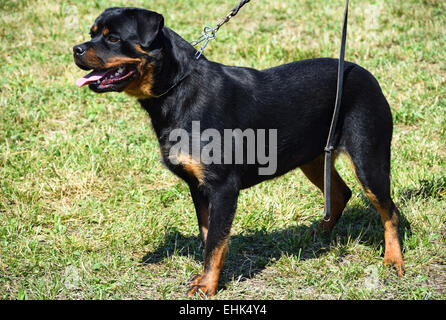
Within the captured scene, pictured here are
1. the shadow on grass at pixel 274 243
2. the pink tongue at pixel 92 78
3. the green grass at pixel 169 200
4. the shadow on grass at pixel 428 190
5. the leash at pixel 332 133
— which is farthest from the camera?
the shadow on grass at pixel 428 190

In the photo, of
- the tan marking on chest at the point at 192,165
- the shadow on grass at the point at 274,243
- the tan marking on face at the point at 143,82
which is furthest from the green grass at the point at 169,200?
the tan marking on face at the point at 143,82

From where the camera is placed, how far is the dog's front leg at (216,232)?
4.03 meters

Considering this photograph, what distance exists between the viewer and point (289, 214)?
534cm

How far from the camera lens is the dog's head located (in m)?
3.90

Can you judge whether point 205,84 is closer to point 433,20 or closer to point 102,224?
point 102,224

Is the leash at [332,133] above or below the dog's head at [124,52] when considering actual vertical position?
below

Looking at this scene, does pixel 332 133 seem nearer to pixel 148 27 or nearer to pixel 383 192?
pixel 383 192

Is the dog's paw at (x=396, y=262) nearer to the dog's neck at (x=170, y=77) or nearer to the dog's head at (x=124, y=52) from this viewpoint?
the dog's neck at (x=170, y=77)

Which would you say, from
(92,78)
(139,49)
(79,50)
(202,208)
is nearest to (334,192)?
(202,208)

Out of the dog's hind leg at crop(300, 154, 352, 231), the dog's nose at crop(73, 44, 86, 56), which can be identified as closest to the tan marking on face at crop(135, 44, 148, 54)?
the dog's nose at crop(73, 44, 86, 56)

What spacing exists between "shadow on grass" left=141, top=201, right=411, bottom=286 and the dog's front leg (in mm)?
440

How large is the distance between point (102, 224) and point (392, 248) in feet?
8.97

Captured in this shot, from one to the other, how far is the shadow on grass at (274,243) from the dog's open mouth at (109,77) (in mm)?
1606

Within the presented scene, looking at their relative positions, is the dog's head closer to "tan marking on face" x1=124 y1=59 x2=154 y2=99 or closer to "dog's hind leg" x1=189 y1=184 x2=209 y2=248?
"tan marking on face" x1=124 y1=59 x2=154 y2=99
